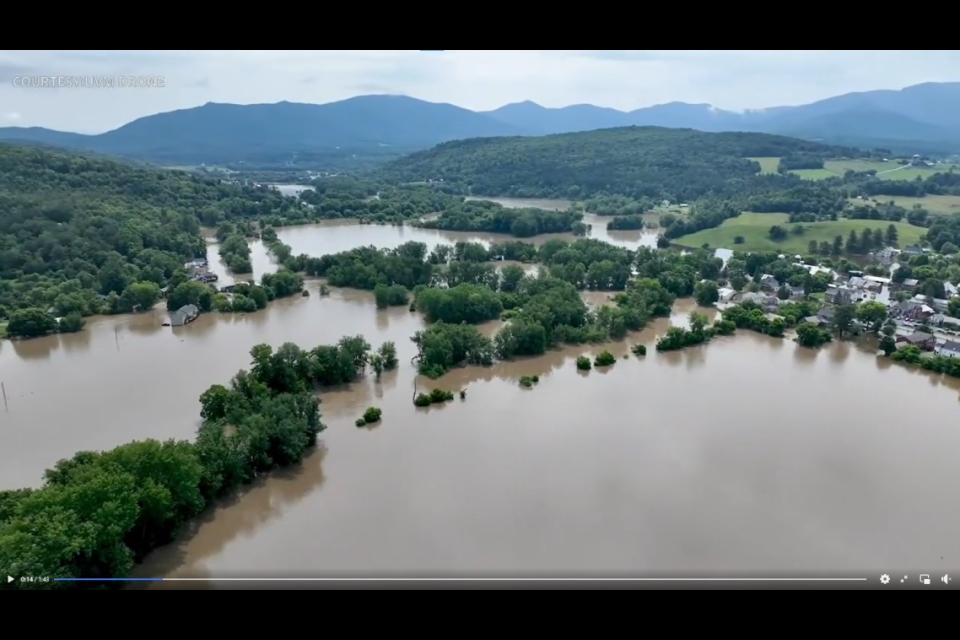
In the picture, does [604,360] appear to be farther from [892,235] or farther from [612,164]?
[612,164]

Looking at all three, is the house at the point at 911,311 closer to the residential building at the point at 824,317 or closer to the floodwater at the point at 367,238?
the residential building at the point at 824,317

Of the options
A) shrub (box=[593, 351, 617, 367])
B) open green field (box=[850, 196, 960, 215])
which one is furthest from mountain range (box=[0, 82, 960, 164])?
shrub (box=[593, 351, 617, 367])

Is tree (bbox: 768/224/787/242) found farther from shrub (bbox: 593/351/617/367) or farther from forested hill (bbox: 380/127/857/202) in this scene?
shrub (bbox: 593/351/617/367)

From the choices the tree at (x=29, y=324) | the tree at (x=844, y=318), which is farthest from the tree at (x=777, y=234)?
the tree at (x=29, y=324)
